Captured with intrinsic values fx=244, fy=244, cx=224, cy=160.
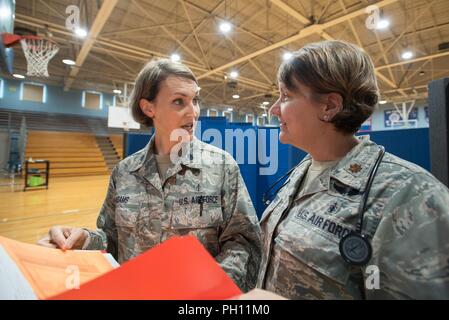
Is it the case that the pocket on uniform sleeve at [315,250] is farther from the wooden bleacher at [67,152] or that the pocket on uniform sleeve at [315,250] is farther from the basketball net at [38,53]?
the wooden bleacher at [67,152]

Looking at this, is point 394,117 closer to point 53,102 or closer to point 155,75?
point 155,75

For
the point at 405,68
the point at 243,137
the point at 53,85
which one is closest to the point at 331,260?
the point at 243,137

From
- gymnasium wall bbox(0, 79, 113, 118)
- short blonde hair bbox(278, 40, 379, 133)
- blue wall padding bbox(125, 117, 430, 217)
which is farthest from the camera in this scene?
gymnasium wall bbox(0, 79, 113, 118)

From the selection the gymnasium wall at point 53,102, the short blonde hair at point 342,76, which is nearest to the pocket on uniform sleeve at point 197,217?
the short blonde hair at point 342,76

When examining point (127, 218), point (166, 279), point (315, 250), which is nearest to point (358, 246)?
point (315, 250)

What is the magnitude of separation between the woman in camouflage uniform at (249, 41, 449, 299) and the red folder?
14.2 inches

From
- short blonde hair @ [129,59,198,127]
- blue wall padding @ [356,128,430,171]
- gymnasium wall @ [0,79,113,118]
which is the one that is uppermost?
gymnasium wall @ [0,79,113,118]

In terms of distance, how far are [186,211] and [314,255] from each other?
0.56m

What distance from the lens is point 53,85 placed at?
13117mm

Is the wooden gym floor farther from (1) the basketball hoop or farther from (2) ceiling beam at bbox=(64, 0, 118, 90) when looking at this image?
(2) ceiling beam at bbox=(64, 0, 118, 90)

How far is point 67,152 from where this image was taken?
12.5m

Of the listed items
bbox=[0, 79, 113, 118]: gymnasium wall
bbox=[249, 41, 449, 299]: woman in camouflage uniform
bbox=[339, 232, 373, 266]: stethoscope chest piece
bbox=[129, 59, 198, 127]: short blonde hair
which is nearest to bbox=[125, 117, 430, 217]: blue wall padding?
bbox=[129, 59, 198, 127]: short blonde hair

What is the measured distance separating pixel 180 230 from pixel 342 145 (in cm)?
71

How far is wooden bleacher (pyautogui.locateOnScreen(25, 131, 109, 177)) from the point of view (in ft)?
37.7
